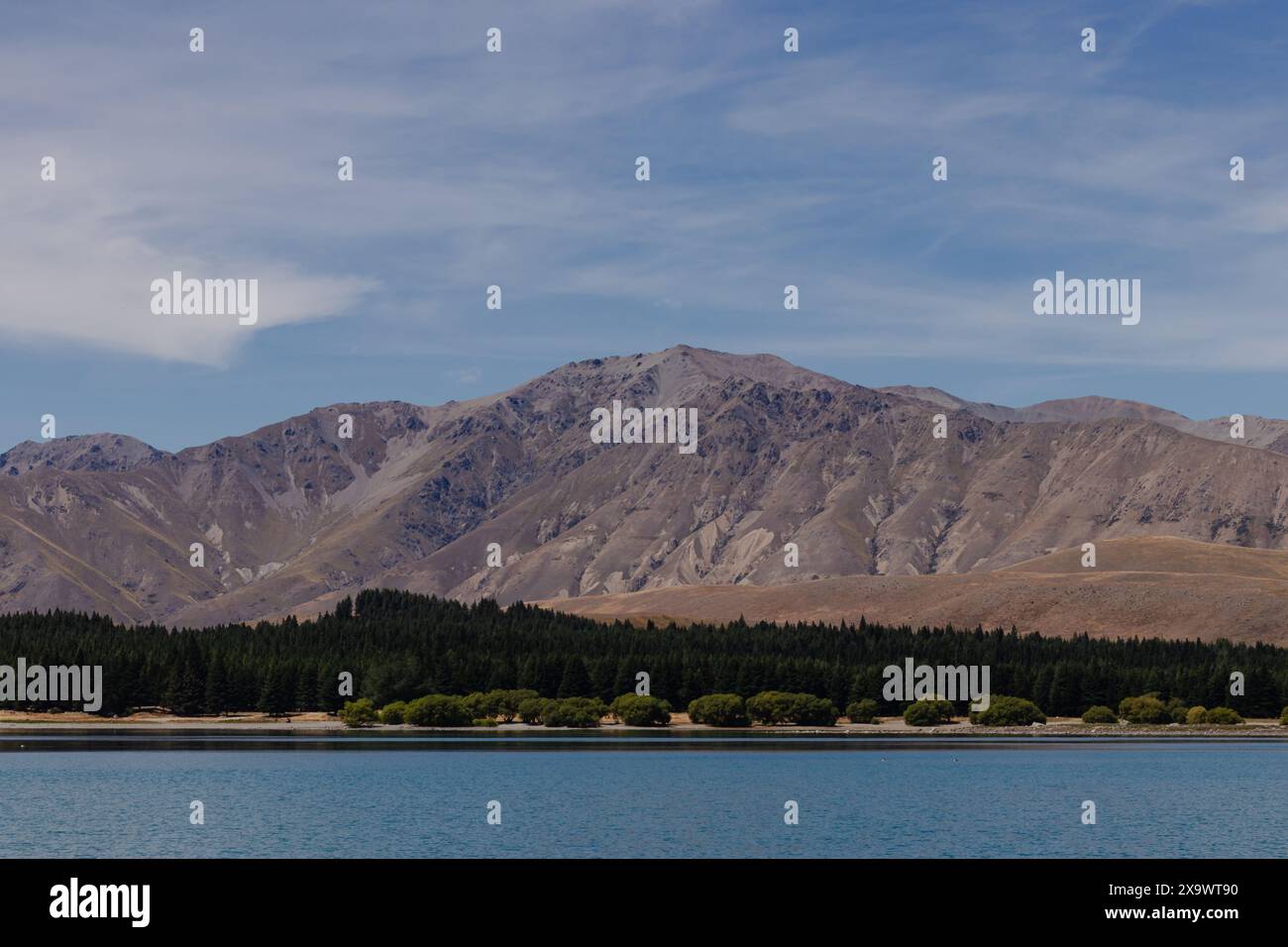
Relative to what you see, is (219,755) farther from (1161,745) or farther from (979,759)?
(1161,745)

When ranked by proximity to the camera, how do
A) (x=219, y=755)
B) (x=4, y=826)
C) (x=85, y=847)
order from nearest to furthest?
1. (x=85, y=847)
2. (x=4, y=826)
3. (x=219, y=755)

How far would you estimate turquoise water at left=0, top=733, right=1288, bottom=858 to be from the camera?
3474 inches

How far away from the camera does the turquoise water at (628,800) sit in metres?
88.2

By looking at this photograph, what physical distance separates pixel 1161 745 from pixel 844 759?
56.6m

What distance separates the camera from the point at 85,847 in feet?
277

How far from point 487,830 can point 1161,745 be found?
126 m

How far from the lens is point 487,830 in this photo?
94688 millimetres

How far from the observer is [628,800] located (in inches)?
4432
